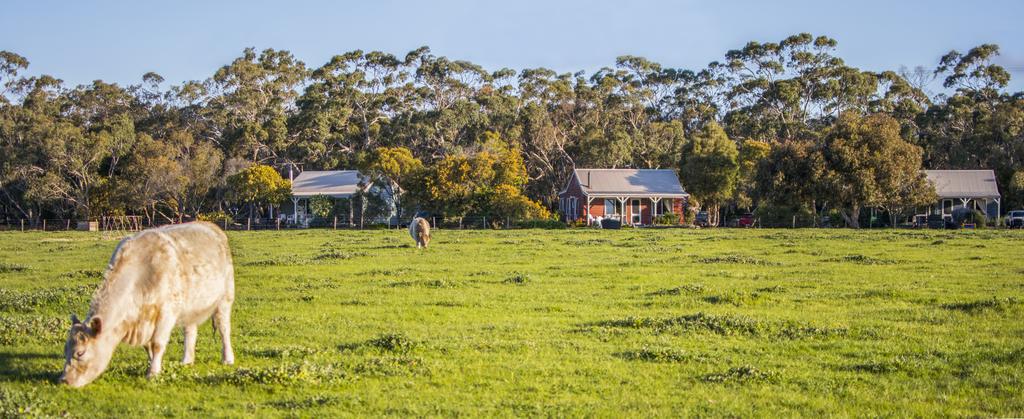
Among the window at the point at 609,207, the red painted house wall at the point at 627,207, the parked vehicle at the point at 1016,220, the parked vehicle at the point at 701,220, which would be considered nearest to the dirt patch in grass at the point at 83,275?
the red painted house wall at the point at 627,207

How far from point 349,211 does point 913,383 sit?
191 feet

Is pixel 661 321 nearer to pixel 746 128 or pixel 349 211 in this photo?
pixel 349 211

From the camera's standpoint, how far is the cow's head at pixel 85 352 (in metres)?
8.42

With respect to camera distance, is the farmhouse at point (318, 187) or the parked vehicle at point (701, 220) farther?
→ the farmhouse at point (318, 187)

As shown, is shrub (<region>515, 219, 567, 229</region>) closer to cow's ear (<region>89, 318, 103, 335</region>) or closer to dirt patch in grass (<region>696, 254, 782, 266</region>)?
dirt patch in grass (<region>696, 254, 782, 266</region>)

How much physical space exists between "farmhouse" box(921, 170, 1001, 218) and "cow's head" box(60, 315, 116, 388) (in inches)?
2549

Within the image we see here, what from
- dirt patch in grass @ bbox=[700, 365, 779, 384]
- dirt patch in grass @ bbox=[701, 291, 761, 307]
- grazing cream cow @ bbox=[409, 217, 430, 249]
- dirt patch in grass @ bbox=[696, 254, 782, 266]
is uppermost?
grazing cream cow @ bbox=[409, 217, 430, 249]

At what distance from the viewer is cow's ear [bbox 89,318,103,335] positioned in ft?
27.5

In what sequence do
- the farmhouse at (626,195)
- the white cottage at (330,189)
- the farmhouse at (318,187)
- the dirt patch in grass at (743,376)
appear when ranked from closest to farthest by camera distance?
the dirt patch in grass at (743,376), the white cottage at (330,189), the farmhouse at (626,195), the farmhouse at (318,187)

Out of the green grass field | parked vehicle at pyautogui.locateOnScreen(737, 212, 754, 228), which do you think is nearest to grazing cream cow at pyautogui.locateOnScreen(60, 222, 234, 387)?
the green grass field

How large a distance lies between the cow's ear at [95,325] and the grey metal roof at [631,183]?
56.9 m

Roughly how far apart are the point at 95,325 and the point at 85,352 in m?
0.33

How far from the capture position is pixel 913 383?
9359 mm

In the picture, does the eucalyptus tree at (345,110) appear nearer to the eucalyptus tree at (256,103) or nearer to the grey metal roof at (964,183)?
the eucalyptus tree at (256,103)
